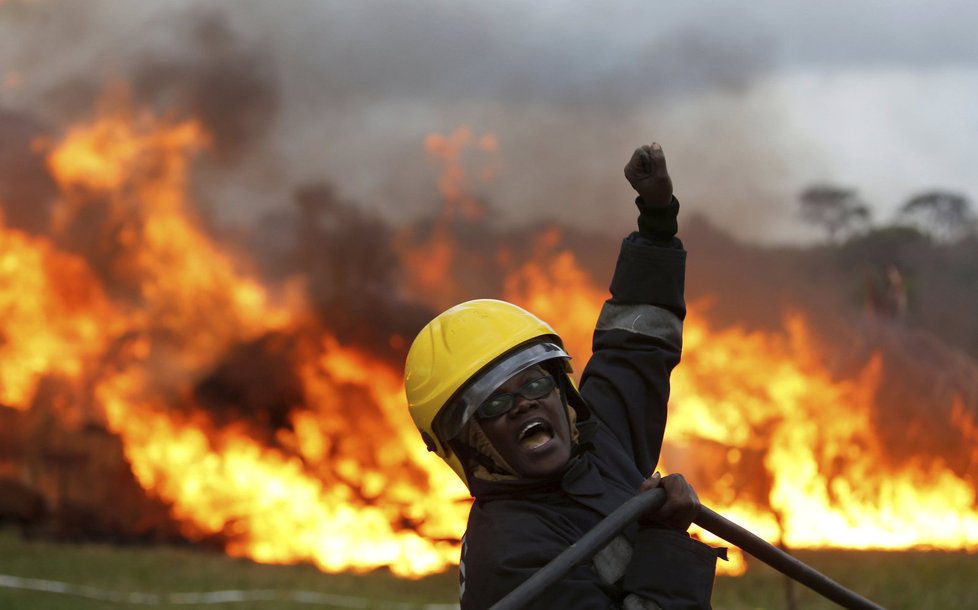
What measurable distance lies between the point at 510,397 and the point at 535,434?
128 millimetres

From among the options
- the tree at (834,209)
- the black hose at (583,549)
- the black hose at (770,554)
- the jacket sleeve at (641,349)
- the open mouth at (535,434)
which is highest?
the tree at (834,209)

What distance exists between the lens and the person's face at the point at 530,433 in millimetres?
3193

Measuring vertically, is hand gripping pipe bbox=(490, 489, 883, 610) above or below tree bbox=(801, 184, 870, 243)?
below

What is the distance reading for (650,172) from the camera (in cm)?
339

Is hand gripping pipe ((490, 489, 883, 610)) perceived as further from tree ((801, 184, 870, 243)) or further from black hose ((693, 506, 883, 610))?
tree ((801, 184, 870, 243))

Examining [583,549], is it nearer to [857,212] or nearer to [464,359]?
[464,359]

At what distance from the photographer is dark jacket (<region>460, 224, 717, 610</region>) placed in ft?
9.99

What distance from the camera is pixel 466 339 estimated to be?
133 inches

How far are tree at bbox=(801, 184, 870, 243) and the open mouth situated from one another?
11.5 metres

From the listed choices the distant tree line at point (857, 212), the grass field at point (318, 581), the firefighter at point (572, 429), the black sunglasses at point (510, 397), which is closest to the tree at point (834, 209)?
the distant tree line at point (857, 212)

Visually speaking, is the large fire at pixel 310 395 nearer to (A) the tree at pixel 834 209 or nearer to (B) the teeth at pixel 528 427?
(A) the tree at pixel 834 209

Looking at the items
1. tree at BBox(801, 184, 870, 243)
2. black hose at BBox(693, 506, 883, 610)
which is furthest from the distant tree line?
black hose at BBox(693, 506, 883, 610)

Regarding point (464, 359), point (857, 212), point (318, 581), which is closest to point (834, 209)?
point (857, 212)

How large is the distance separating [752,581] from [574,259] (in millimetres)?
4736
